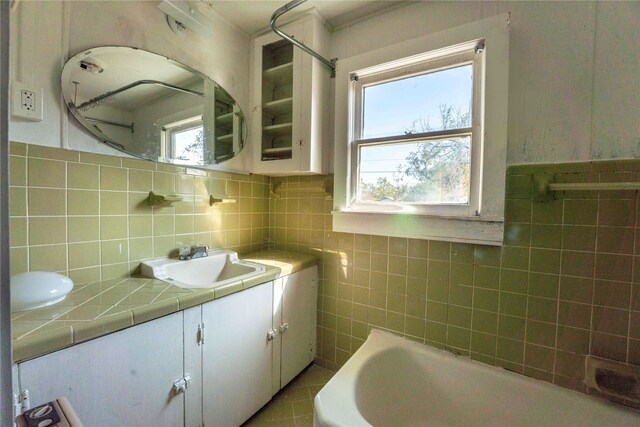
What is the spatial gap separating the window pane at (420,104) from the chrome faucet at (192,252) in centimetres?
125

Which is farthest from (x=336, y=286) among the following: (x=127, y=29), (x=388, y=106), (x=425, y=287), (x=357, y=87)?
(x=127, y=29)

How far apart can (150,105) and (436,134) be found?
1.57m

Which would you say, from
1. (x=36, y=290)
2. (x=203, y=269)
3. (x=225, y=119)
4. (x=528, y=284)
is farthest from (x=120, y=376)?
(x=528, y=284)

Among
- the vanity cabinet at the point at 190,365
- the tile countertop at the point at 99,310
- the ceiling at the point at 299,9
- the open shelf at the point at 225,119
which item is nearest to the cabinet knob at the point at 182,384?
the vanity cabinet at the point at 190,365

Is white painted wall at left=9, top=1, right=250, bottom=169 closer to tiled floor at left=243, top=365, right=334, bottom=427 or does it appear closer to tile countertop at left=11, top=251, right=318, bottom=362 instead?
tile countertop at left=11, top=251, right=318, bottom=362

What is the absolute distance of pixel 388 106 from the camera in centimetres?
164

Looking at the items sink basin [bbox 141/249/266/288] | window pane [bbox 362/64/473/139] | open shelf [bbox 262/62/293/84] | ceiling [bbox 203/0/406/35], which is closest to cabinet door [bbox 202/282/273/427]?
sink basin [bbox 141/249/266/288]

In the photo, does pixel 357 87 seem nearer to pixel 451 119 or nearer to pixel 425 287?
pixel 451 119

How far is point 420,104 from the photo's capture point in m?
1.53

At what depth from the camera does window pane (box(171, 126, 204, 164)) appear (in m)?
1.48

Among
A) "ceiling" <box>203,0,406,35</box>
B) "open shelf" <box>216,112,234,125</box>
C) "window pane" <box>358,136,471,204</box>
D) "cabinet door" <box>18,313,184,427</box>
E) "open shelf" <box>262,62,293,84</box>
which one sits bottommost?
"cabinet door" <box>18,313,184,427</box>

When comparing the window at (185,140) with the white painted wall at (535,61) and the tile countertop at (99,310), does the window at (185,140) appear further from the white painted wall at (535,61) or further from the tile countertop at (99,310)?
the tile countertop at (99,310)

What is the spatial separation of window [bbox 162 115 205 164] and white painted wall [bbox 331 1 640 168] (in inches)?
63.9

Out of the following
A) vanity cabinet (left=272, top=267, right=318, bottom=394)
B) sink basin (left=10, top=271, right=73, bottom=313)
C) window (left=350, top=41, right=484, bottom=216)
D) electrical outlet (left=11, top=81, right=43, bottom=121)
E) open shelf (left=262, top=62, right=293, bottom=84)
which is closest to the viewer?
sink basin (left=10, top=271, right=73, bottom=313)
